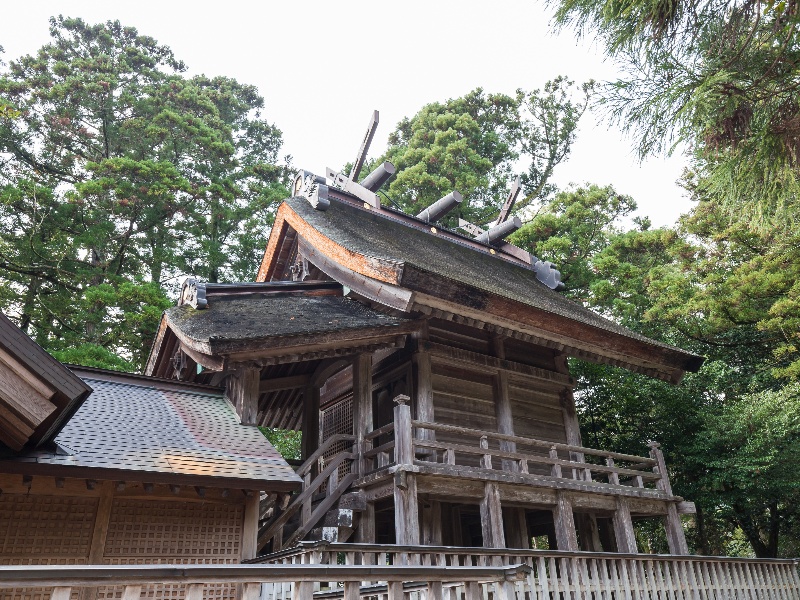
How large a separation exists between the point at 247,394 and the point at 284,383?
2329 millimetres

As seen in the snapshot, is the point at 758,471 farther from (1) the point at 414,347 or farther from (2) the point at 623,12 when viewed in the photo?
(2) the point at 623,12

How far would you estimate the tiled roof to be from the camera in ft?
17.2

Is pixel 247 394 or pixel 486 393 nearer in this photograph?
pixel 247 394

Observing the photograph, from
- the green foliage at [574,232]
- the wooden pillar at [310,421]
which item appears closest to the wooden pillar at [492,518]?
the wooden pillar at [310,421]

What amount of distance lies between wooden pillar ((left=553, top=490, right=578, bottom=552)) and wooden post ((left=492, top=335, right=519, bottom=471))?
1014mm

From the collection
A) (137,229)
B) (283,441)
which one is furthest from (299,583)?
(137,229)

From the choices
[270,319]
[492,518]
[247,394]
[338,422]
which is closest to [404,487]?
[492,518]

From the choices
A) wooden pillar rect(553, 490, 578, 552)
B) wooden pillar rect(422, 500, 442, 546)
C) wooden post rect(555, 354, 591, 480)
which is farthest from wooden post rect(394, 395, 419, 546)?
wooden post rect(555, 354, 591, 480)

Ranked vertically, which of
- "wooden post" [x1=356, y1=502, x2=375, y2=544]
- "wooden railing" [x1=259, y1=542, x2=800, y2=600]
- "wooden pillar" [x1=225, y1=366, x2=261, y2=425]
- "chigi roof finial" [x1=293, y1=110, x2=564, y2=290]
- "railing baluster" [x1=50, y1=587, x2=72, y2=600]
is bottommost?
"railing baluster" [x1=50, y1=587, x2=72, y2=600]

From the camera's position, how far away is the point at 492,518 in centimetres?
784

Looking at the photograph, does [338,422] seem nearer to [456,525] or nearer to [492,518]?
[456,525]

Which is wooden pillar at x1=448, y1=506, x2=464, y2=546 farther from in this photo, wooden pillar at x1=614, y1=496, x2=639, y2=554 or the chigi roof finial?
the chigi roof finial

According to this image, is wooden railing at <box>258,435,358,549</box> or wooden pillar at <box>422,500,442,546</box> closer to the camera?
wooden railing at <box>258,435,358,549</box>

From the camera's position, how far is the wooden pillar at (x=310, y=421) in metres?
9.62
